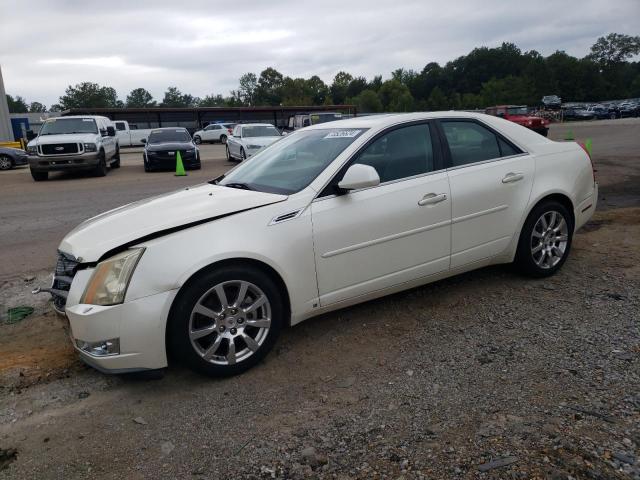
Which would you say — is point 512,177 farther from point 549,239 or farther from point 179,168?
point 179,168

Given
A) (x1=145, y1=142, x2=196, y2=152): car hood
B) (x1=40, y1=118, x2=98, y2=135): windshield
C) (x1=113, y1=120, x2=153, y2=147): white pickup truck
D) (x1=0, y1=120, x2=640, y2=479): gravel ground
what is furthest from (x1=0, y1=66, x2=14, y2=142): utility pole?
(x1=0, y1=120, x2=640, y2=479): gravel ground

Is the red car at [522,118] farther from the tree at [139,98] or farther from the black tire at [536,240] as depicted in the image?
the tree at [139,98]

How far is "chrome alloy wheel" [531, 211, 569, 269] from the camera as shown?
4.64m

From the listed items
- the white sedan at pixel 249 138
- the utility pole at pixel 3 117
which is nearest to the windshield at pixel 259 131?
the white sedan at pixel 249 138

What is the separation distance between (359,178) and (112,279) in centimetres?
173

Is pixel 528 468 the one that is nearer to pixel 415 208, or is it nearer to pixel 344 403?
pixel 344 403

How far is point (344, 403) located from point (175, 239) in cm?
143

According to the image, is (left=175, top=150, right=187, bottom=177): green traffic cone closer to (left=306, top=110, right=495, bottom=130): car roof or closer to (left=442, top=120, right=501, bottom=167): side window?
(left=306, top=110, right=495, bottom=130): car roof

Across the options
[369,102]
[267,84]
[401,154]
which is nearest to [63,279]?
[401,154]

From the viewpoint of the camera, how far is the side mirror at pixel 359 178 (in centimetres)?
353

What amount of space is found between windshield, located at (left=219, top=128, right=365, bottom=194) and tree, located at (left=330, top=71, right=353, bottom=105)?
11815 cm

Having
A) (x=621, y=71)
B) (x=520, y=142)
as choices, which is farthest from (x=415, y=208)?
(x=621, y=71)

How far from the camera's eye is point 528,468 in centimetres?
234

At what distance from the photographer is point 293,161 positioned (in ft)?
13.8
